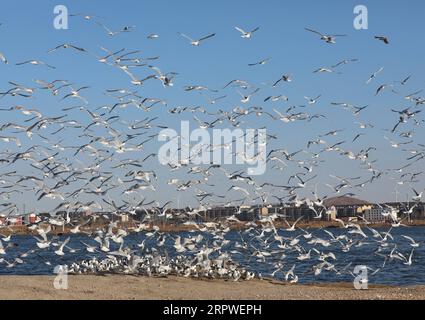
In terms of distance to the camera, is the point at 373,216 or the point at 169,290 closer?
the point at 169,290

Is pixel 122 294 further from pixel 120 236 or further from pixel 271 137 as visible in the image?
pixel 271 137

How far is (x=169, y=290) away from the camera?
26812 millimetres

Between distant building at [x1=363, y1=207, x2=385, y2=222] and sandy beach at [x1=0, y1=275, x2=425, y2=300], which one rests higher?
distant building at [x1=363, y1=207, x2=385, y2=222]

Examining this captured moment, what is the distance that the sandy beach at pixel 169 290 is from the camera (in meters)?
23.8

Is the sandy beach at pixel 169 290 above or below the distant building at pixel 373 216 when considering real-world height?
below

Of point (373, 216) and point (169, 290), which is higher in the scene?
point (373, 216)

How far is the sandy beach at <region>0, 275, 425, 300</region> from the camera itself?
23.8m

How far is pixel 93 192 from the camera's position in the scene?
27.1 metres

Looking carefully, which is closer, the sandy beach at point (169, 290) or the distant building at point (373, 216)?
the sandy beach at point (169, 290)

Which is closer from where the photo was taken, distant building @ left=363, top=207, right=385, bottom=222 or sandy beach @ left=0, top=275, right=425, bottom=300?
sandy beach @ left=0, top=275, right=425, bottom=300
